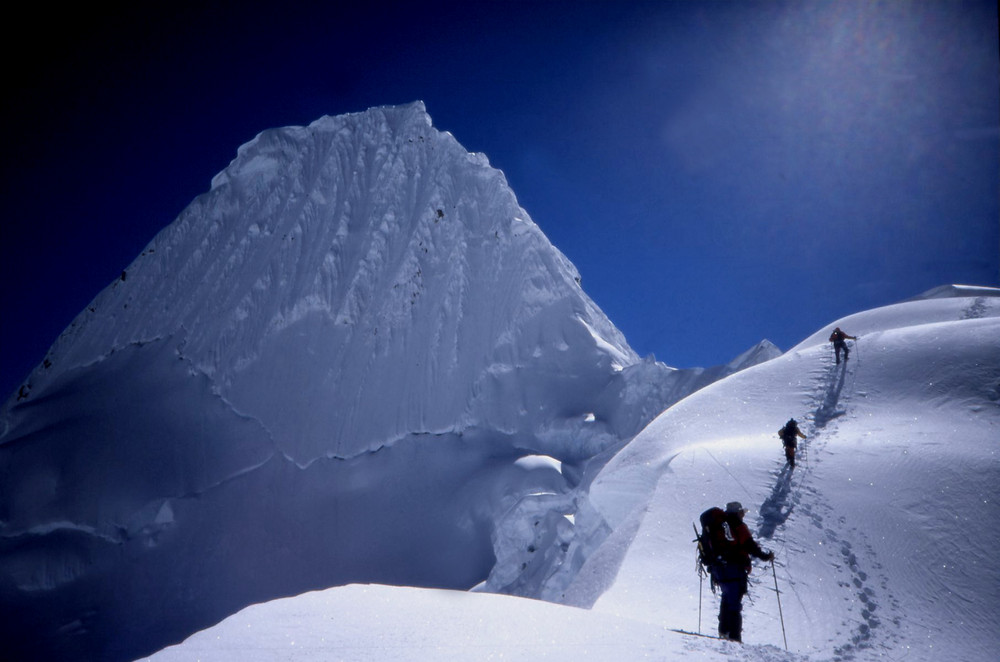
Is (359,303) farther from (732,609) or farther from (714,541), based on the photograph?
(732,609)

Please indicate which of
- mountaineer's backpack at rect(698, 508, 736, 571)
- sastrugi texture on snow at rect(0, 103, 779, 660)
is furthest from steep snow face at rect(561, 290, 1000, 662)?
sastrugi texture on snow at rect(0, 103, 779, 660)

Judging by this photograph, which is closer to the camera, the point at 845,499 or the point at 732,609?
the point at 732,609

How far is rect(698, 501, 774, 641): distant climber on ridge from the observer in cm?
593

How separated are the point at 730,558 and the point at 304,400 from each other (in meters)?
30.7

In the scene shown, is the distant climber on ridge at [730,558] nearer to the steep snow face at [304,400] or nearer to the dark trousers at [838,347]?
the dark trousers at [838,347]

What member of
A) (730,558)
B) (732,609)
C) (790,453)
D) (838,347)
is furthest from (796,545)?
(838,347)

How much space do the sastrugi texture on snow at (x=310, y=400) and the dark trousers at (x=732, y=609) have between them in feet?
54.7

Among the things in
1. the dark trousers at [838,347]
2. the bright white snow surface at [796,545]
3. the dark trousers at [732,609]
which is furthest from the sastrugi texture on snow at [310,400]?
the dark trousers at [732,609]

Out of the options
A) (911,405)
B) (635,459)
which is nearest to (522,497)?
(635,459)

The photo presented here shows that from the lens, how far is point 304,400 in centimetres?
3278

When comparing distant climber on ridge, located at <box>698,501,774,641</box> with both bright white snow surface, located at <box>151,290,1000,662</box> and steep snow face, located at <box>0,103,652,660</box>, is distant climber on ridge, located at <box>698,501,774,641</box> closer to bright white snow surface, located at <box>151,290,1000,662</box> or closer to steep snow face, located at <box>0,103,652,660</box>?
bright white snow surface, located at <box>151,290,1000,662</box>

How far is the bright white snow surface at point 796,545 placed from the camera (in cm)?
450

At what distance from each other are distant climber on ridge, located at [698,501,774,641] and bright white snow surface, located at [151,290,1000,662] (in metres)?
0.53

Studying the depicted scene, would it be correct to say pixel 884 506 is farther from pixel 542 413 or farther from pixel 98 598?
pixel 98 598
